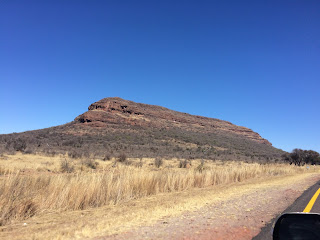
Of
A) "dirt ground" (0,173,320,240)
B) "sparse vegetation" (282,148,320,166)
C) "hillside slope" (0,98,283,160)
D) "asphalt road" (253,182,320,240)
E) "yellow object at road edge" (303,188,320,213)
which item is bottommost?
"dirt ground" (0,173,320,240)

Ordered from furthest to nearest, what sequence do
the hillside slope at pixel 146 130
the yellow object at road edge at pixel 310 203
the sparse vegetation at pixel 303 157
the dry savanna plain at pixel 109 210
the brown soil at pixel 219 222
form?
1. the hillside slope at pixel 146 130
2. the sparse vegetation at pixel 303 157
3. the yellow object at road edge at pixel 310 203
4. the dry savanna plain at pixel 109 210
5. the brown soil at pixel 219 222

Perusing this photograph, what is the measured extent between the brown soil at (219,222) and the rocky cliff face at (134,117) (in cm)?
5876

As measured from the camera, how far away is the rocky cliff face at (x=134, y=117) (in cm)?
6812

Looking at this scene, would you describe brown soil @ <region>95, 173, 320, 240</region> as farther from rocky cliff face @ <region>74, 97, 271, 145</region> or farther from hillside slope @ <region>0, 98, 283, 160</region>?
rocky cliff face @ <region>74, 97, 271, 145</region>

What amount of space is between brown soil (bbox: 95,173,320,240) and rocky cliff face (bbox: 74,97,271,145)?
58762 mm

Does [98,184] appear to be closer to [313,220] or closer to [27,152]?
[313,220]

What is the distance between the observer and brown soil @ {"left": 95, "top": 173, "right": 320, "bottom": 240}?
466 cm

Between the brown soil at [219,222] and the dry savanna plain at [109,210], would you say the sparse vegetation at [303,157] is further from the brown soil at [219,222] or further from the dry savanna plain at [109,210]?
the brown soil at [219,222]

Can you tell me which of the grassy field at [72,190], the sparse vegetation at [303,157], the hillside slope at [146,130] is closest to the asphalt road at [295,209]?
the grassy field at [72,190]

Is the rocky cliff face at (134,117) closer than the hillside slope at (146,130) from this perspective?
No

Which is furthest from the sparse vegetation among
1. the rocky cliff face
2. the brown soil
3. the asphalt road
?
the rocky cliff face

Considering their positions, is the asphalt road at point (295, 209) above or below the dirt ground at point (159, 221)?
above

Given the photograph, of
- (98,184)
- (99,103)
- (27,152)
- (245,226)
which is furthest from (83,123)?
(245,226)

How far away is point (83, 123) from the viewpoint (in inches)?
2606
